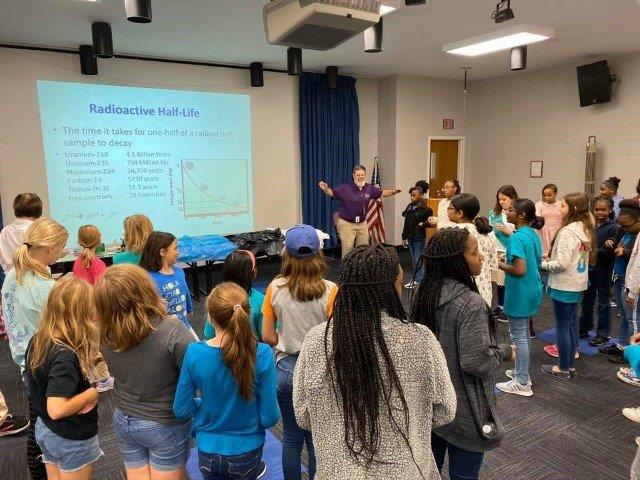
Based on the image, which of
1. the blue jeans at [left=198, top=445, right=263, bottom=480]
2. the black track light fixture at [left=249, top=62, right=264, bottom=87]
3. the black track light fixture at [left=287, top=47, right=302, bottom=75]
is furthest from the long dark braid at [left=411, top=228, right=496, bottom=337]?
the black track light fixture at [left=249, top=62, right=264, bottom=87]

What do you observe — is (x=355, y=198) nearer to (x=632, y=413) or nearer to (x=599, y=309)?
(x=599, y=309)

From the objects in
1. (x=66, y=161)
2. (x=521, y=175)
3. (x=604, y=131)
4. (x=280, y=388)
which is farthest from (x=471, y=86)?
(x=280, y=388)

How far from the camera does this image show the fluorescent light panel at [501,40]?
4.16 metres

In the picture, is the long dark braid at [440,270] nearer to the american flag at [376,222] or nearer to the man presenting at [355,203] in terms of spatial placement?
the man presenting at [355,203]

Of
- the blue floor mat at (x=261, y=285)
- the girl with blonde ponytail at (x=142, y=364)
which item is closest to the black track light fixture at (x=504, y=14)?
the girl with blonde ponytail at (x=142, y=364)

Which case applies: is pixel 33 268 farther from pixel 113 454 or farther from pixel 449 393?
pixel 449 393

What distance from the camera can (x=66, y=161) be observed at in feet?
16.7

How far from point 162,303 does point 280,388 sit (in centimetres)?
58

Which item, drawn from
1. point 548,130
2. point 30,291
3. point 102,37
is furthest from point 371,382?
point 548,130

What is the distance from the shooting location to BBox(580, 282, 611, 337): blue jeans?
11.8ft

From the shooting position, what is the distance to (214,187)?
606cm

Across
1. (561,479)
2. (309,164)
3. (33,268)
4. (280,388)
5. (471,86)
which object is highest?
(471,86)

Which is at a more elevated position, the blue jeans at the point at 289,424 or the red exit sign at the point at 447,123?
the red exit sign at the point at 447,123

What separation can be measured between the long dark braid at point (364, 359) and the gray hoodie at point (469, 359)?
419mm
